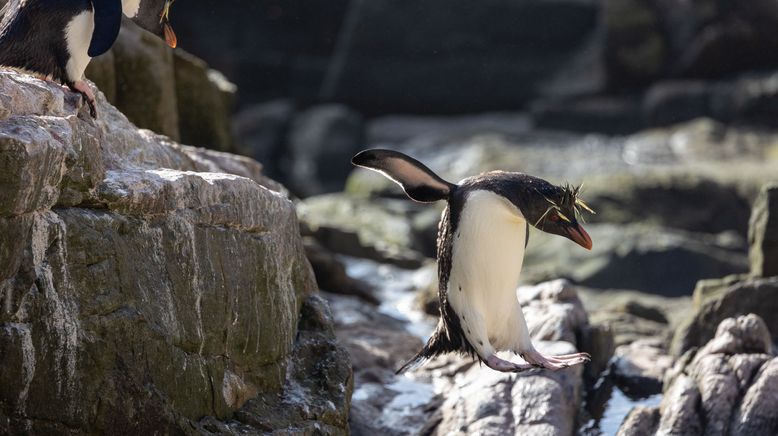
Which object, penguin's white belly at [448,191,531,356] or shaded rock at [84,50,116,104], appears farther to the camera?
shaded rock at [84,50,116,104]

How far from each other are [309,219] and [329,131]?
6.44 metres

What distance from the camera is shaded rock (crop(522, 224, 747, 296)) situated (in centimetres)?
922

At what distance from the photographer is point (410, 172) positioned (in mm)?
4891

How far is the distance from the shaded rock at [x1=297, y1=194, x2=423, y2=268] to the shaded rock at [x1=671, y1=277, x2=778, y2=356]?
3187 millimetres

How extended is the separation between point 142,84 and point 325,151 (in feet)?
27.5

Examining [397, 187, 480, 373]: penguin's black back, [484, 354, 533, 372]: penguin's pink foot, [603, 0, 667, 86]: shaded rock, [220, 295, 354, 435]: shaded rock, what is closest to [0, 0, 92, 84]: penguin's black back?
[220, 295, 354, 435]: shaded rock

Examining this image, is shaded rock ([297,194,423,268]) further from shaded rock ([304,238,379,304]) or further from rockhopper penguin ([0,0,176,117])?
rockhopper penguin ([0,0,176,117])

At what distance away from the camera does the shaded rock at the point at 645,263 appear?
9219 millimetres

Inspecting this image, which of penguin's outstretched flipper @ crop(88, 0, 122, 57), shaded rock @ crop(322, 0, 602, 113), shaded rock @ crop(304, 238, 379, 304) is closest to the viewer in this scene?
penguin's outstretched flipper @ crop(88, 0, 122, 57)

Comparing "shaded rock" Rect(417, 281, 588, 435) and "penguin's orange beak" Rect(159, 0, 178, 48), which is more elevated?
"penguin's orange beak" Rect(159, 0, 178, 48)

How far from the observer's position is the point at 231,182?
427 centimetres

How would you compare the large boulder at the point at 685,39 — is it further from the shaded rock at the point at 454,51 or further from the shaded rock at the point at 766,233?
the shaded rock at the point at 766,233

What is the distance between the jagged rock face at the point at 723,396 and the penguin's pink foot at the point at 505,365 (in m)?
0.56

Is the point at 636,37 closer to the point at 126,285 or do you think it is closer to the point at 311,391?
the point at 311,391
